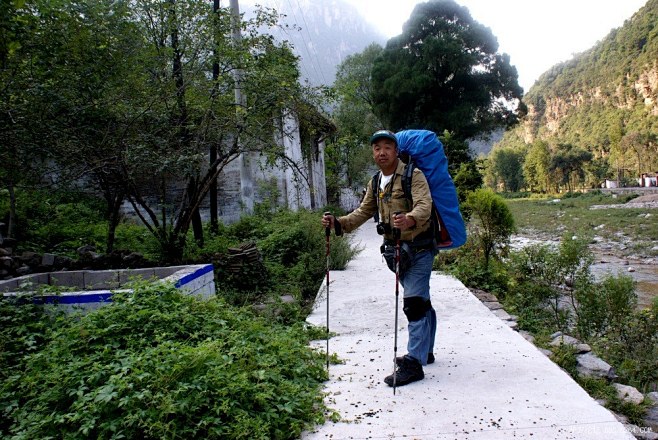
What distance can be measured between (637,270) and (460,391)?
424 inches

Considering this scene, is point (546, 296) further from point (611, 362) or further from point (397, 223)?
point (397, 223)

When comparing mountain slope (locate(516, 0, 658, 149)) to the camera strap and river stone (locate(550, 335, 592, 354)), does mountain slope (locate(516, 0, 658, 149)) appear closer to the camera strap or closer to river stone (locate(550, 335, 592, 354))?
river stone (locate(550, 335, 592, 354))

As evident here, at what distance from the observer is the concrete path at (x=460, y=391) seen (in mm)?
2746

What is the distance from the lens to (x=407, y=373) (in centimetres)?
348

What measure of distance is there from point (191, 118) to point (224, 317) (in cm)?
466

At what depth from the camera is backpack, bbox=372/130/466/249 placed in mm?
3592

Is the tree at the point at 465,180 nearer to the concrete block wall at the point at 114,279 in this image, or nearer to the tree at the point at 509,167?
the concrete block wall at the point at 114,279

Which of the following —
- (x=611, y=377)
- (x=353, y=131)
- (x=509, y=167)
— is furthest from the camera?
(x=509, y=167)

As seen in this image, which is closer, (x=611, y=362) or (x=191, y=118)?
(x=611, y=362)

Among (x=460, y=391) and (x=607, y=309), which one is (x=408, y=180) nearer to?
(x=460, y=391)

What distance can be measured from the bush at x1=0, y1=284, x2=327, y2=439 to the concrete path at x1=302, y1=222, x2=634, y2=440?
0.93 feet

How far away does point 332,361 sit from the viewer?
395 cm

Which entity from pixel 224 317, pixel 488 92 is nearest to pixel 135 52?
pixel 224 317

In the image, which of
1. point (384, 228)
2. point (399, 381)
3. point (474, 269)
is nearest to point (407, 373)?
point (399, 381)
